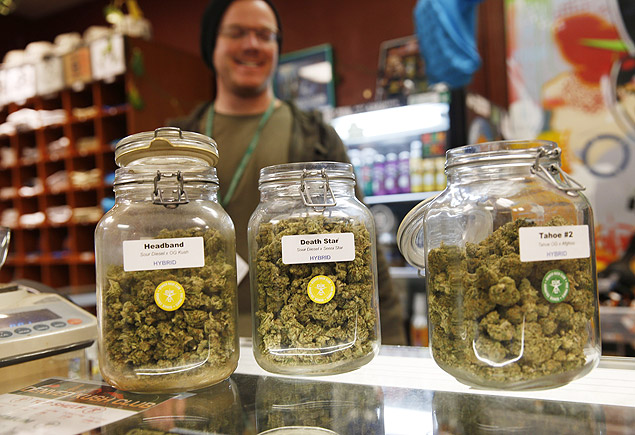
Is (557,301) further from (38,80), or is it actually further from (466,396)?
(38,80)

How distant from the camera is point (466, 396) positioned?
642mm

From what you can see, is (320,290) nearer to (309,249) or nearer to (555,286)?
(309,249)

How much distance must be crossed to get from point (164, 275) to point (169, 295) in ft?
0.09

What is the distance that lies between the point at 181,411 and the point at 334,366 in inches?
8.3

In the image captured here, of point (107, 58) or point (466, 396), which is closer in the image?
point (466, 396)

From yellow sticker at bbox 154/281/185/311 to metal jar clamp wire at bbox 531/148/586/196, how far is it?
491mm

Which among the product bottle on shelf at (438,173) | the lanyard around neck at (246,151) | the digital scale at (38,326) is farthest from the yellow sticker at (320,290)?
the product bottle on shelf at (438,173)

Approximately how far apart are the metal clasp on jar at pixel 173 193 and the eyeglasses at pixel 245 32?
39.7 inches

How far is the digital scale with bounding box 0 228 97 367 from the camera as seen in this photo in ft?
2.44

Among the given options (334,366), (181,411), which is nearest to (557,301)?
(334,366)

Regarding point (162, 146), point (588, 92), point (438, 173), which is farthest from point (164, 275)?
point (588, 92)

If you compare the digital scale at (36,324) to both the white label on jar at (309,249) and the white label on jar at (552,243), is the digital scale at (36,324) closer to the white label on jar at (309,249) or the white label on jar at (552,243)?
the white label on jar at (309,249)

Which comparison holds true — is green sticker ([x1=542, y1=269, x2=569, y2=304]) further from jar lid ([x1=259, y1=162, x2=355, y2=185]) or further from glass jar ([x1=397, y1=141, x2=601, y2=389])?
jar lid ([x1=259, y1=162, x2=355, y2=185])

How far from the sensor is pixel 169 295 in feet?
2.15
